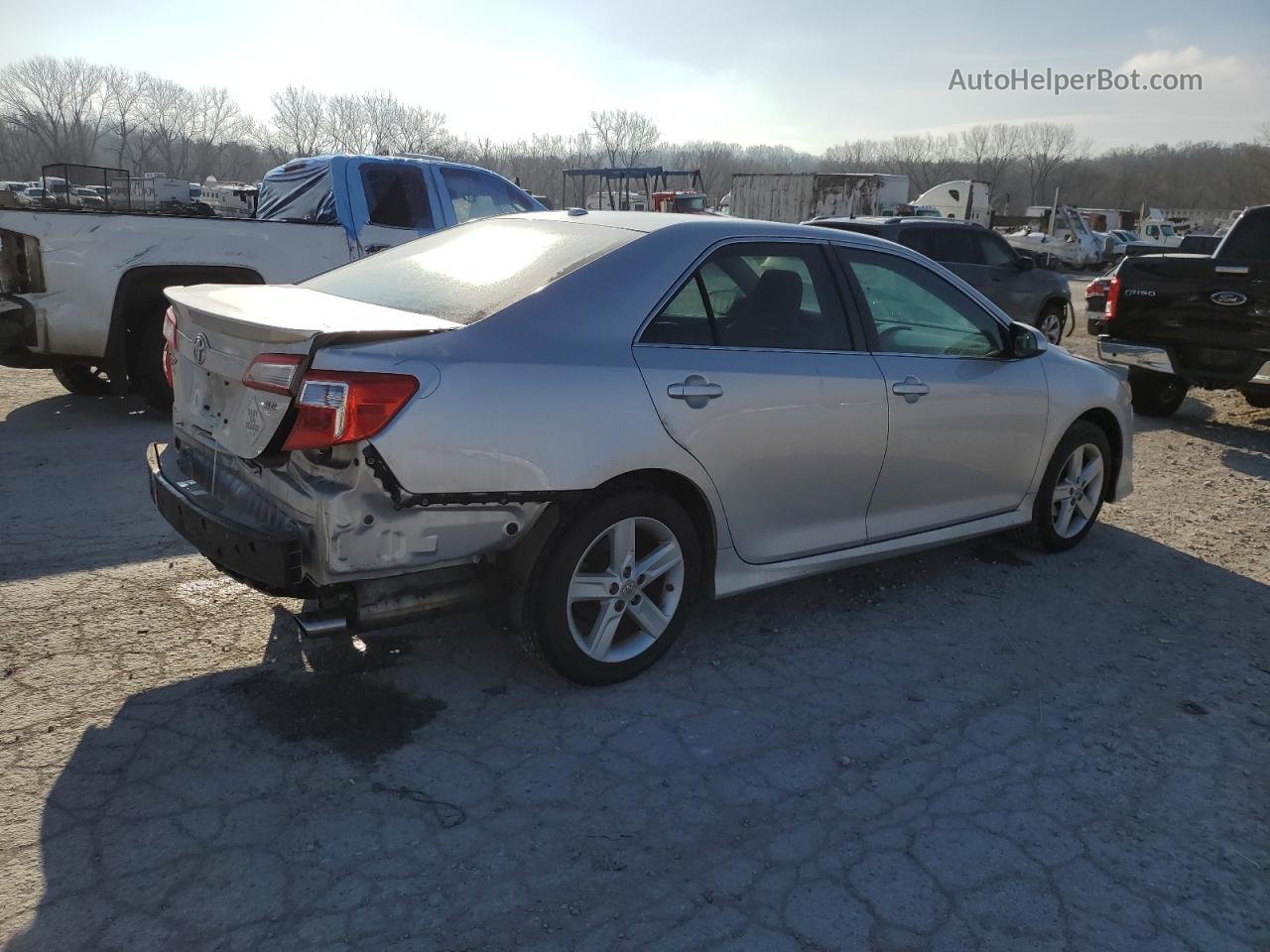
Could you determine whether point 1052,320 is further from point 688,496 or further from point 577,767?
point 577,767

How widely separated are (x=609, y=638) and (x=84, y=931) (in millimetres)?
1804

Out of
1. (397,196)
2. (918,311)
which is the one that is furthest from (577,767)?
(397,196)

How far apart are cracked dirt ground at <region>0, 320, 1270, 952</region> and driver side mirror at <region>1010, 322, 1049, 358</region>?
117 cm

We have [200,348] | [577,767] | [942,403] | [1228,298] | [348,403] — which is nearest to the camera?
[348,403]

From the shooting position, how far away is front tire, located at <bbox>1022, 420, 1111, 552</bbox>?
510 centimetres

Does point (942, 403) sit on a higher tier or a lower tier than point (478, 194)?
lower

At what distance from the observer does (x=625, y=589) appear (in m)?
3.47

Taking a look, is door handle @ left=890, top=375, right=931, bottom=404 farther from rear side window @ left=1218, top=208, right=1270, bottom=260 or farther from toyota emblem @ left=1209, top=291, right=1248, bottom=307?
rear side window @ left=1218, top=208, right=1270, bottom=260

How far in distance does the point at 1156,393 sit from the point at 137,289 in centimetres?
908

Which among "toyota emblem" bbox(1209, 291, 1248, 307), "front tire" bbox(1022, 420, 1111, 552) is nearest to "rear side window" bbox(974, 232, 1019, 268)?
"toyota emblem" bbox(1209, 291, 1248, 307)

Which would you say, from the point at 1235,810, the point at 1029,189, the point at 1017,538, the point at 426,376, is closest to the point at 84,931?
the point at 426,376

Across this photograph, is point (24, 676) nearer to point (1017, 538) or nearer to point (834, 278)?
point (834, 278)

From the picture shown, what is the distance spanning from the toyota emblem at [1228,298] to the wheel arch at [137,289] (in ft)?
25.4

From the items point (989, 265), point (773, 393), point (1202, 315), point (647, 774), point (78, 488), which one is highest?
point (989, 265)
